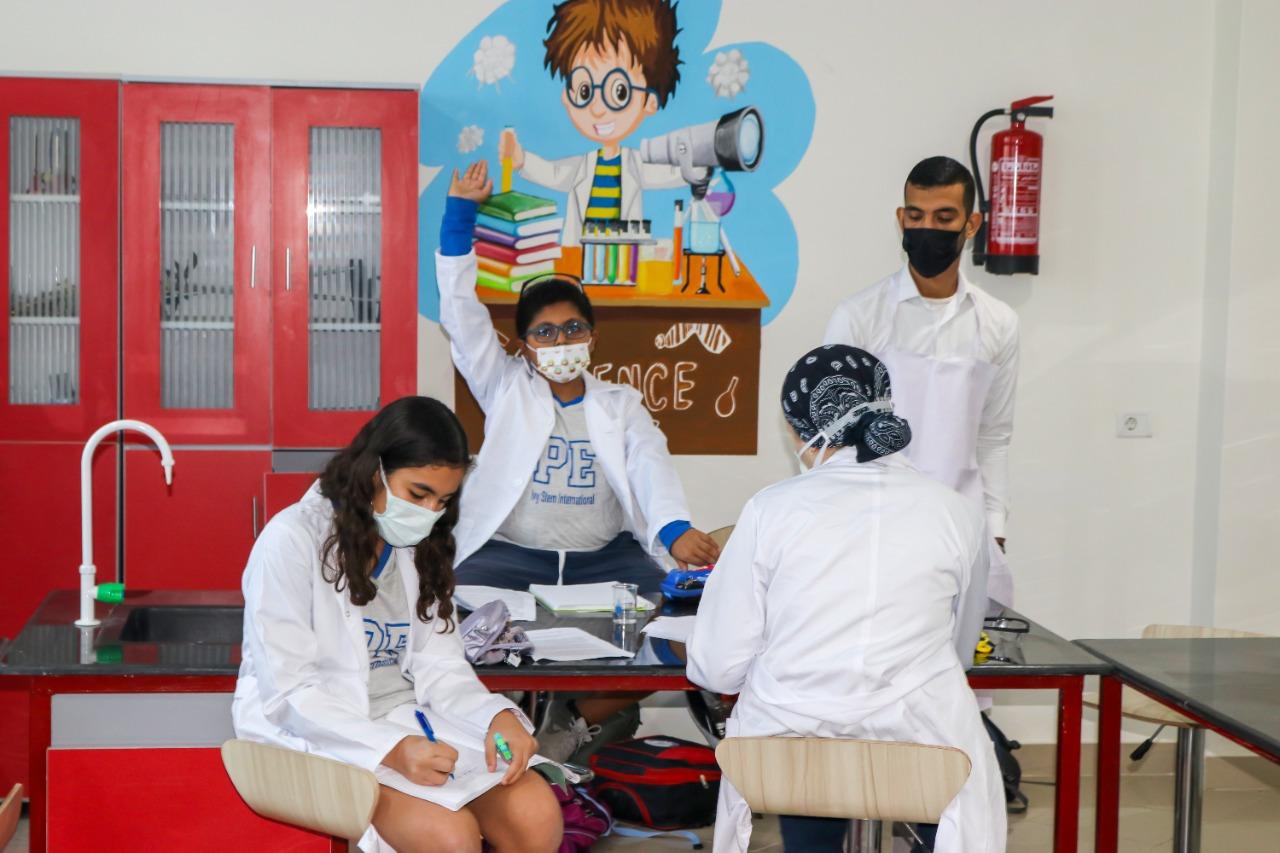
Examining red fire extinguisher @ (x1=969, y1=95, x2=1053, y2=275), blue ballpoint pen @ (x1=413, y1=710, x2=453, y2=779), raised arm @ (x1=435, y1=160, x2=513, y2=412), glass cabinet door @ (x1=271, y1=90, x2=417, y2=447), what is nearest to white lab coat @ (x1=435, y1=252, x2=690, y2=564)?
raised arm @ (x1=435, y1=160, x2=513, y2=412)

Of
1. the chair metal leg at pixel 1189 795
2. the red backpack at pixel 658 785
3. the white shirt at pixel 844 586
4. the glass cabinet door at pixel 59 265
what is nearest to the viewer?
the white shirt at pixel 844 586

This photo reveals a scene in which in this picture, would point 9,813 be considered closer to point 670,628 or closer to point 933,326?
point 670,628

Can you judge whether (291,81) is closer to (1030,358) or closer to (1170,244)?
(1030,358)

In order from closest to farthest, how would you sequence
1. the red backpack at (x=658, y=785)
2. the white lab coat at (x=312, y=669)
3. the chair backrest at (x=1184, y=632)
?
the white lab coat at (x=312, y=669) → the chair backrest at (x=1184, y=632) → the red backpack at (x=658, y=785)

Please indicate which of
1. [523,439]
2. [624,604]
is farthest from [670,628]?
[523,439]

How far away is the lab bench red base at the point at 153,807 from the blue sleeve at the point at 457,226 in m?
1.69

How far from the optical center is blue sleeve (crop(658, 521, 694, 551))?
3396 millimetres

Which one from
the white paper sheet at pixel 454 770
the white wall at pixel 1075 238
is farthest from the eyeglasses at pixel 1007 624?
the white wall at pixel 1075 238

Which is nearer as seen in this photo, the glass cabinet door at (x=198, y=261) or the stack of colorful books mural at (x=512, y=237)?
the glass cabinet door at (x=198, y=261)

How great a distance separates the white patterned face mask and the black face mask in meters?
0.89

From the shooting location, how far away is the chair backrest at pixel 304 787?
6.75 feet

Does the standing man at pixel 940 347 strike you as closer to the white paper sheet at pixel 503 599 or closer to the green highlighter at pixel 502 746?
the white paper sheet at pixel 503 599

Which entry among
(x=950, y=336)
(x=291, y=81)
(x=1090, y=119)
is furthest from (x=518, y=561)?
(x=1090, y=119)

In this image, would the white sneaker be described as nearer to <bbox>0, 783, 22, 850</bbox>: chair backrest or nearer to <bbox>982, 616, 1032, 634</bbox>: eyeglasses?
<bbox>982, 616, 1032, 634</bbox>: eyeglasses
